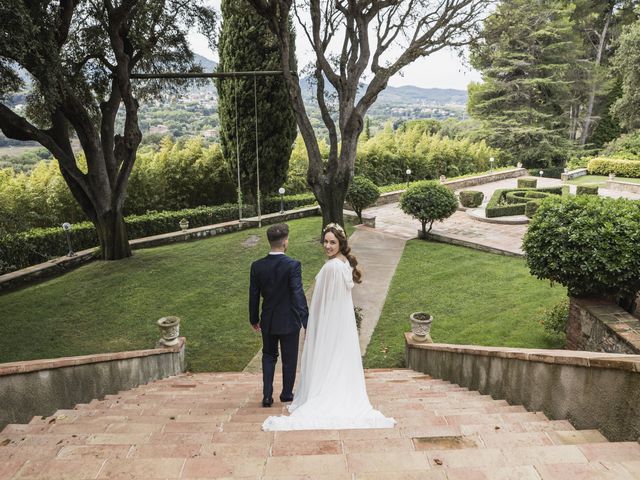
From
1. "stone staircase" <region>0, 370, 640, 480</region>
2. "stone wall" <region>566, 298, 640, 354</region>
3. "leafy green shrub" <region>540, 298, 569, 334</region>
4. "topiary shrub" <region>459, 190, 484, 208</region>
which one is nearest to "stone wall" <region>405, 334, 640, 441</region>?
"stone staircase" <region>0, 370, 640, 480</region>

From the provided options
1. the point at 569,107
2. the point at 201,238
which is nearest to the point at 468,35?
the point at 201,238

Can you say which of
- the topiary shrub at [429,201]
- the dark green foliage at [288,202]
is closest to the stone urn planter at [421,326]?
the topiary shrub at [429,201]

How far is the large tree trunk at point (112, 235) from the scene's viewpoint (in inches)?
452

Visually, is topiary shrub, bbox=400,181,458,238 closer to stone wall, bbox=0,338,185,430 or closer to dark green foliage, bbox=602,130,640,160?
stone wall, bbox=0,338,185,430

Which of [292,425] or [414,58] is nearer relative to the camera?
[292,425]

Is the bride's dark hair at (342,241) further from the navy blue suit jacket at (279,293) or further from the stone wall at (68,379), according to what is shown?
the stone wall at (68,379)

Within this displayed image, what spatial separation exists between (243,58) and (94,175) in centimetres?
735

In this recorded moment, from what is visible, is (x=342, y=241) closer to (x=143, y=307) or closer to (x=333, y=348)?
(x=333, y=348)

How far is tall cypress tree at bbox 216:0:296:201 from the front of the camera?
1552 centimetres

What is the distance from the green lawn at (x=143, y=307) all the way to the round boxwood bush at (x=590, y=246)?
4.70 m

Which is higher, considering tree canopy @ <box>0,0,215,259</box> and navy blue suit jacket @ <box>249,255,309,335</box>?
tree canopy @ <box>0,0,215,259</box>

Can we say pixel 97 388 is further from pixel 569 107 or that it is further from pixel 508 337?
pixel 569 107

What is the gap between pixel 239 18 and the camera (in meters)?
15.3

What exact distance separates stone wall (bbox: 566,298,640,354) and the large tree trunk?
10538 mm
